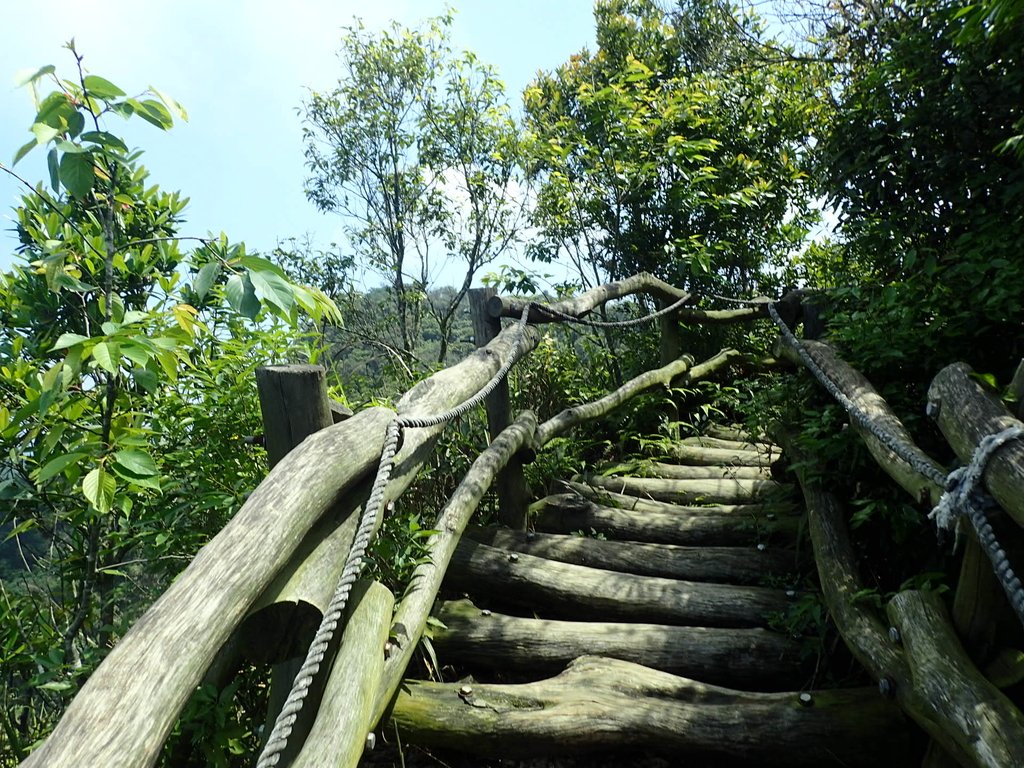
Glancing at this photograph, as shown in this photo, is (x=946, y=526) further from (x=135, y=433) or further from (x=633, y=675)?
(x=135, y=433)

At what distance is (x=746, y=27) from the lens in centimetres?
955

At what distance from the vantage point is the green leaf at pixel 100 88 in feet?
5.23

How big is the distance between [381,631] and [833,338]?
272 cm

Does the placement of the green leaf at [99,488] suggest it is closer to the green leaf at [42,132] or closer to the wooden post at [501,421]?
the green leaf at [42,132]

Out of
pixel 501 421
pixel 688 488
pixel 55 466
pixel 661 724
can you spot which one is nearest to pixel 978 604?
pixel 661 724

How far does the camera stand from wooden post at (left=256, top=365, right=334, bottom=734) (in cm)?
182

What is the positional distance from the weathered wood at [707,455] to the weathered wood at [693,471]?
0.41ft

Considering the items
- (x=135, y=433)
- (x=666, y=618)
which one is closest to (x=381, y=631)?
(x=135, y=433)

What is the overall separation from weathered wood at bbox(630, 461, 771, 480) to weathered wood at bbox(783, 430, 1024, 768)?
1283 millimetres

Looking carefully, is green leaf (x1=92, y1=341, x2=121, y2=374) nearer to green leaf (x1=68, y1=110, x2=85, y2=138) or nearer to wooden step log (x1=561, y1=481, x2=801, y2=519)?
green leaf (x1=68, y1=110, x2=85, y2=138)

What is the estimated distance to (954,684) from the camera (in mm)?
1733

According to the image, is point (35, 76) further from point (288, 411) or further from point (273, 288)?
point (288, 411)

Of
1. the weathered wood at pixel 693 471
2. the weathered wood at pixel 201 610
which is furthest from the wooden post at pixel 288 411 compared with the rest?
the weathered wood at pixel 693 471

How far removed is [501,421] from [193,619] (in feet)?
7.84
